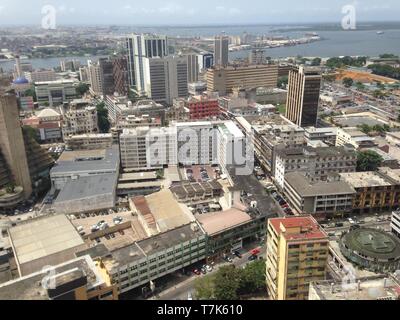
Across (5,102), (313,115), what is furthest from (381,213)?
(5,102)

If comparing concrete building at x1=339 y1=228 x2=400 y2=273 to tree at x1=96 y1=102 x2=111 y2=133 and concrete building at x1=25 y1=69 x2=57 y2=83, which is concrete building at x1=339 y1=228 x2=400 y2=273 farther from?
concrete building at x1=25 y1=69 x2=57 y2=83

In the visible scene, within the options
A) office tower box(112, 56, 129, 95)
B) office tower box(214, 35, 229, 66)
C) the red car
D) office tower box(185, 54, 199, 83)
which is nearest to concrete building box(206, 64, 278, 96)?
office tower box(185, 54, 199, 83)

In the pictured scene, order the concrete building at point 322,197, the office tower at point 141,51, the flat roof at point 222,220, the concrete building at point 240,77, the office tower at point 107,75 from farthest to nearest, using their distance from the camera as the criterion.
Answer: the office tower at point 141,51, the office tower at point 107,75, the concrete building at point 240,77, the concrete building at point 322,197, the flat roof at point 222,220

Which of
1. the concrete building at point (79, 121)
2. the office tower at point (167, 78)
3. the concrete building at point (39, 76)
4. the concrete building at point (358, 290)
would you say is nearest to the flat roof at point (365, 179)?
the concrete building at point (358, 290)

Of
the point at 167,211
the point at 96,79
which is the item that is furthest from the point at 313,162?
the point at 96,79

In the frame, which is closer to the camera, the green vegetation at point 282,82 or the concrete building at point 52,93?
the concrete building at point 52,93

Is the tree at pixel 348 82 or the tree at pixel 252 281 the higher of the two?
the tree at pixel 348 82

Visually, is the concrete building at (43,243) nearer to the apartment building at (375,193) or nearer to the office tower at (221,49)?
the apartment building at (375,193)
